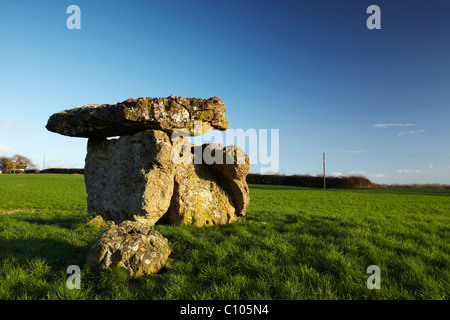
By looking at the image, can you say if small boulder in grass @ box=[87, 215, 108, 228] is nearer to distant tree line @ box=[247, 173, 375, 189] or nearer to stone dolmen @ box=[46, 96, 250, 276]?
A: stone dolmen @ box=[46, 96, 250, 276]

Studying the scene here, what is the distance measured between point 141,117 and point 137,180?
7.31 ft

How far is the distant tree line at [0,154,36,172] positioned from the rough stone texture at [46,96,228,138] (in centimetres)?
11285

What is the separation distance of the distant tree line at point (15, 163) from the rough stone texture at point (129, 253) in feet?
389

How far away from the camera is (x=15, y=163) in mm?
97000

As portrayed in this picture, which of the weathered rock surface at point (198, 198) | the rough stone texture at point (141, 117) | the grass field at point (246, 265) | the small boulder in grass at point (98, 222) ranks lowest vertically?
the grass field at point (246, 265)

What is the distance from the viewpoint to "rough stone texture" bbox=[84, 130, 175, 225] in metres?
8.27

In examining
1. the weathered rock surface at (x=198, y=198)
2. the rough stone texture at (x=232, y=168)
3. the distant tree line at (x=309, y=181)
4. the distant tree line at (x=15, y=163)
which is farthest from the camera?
the distant tree line at (x=15, y=163)

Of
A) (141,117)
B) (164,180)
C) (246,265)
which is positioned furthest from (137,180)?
(246,265)

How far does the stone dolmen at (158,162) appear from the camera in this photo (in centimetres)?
838

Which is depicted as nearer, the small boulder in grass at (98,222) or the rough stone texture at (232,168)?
the small boulder in grass at (98,222)

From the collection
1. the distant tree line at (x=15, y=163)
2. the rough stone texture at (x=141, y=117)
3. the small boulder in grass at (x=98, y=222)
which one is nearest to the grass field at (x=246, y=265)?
the small boulder in grass at (x=98, y=222)

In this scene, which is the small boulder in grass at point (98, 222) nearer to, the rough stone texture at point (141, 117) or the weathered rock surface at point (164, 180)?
the weathered rock surface at point (164, 180)

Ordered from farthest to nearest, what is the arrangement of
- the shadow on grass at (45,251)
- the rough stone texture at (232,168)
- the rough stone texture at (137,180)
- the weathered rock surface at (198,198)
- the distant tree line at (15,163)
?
the distant tree line at (15,163), the rough stone texture at (232,168), the weathered rock surface at (198,198), the rough stone texture at (137,180), the shadow on grass at (45,251)
